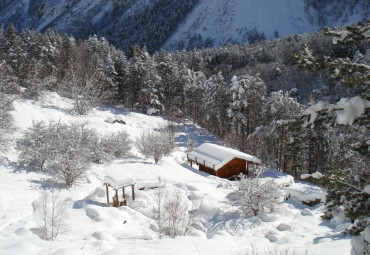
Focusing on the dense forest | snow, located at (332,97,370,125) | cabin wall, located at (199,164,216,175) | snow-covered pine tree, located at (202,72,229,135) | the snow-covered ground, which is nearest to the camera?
snow, located at (332,97,370,125)

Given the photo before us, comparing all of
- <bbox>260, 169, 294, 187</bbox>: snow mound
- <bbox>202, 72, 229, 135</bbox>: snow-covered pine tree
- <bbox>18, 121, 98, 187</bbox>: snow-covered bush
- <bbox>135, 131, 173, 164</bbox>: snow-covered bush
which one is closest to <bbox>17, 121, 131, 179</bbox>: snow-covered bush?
<bbox>18, 121, 98, 187</bbox>: snow-covered bush

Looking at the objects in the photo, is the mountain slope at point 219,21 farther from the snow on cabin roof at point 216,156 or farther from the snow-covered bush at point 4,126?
the snow-covered bush at point 4,126

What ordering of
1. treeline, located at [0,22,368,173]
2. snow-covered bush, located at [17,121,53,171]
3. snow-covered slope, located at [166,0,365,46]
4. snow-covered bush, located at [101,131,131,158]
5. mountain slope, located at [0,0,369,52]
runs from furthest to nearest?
mountain slope, located at [0,0,369,52]
snow-covered slope, located at [166,0,365,46]
treeline, located at [0,22,368,173]
snow-covered bush, located at [101,131,131,158]
snow-covered bush, located at [17,121,53,171]

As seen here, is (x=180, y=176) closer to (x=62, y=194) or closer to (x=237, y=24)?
(x=62, y=194)

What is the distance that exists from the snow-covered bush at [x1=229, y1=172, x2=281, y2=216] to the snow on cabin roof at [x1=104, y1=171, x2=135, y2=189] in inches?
245

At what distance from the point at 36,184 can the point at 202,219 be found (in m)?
9.77

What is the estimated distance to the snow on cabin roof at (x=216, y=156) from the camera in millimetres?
30150

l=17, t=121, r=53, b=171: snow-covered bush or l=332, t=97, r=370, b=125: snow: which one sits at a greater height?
l=332, t=97, r=370, b=125: snow

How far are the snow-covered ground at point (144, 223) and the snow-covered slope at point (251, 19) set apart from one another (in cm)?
14714

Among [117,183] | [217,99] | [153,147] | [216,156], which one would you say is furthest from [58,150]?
[217,99]

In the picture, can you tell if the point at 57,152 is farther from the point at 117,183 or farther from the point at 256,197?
the point at 256,197

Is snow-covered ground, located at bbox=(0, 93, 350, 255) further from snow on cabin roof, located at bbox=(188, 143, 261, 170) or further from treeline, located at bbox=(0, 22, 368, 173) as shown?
treeline, located at bbox=(0, 22, 368, 173)

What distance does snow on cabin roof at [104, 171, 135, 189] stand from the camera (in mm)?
17500

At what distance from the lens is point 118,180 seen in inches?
695
